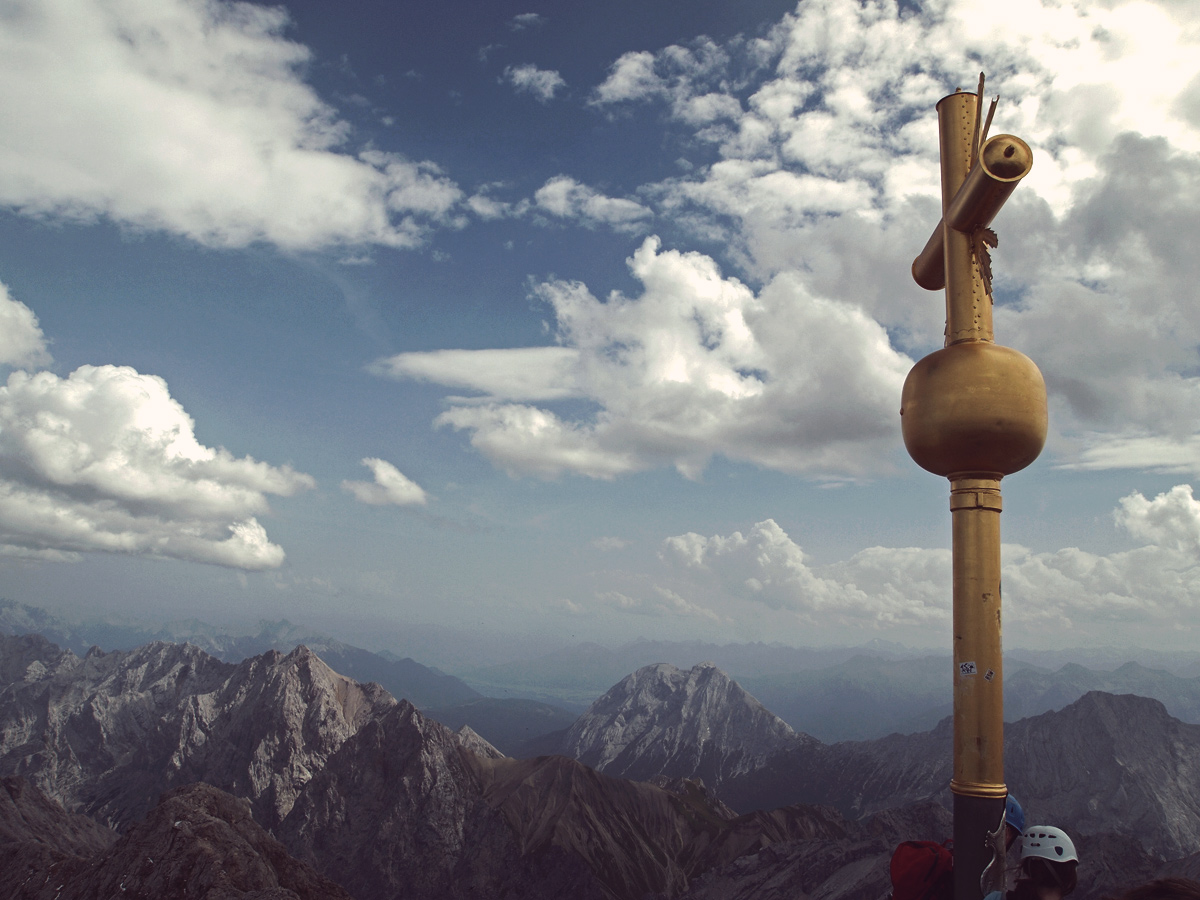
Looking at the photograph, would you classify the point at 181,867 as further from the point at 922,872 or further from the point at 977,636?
the point at 977,636

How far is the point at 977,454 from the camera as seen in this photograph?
1201 centimetres

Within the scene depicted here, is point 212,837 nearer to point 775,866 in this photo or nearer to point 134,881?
point 134,881

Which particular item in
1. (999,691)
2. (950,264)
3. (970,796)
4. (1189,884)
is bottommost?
(970,796)

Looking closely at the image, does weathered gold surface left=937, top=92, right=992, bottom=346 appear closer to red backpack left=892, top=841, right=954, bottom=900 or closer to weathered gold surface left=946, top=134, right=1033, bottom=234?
weathered gold surface left=946, top=134, right=1033, bottom=234

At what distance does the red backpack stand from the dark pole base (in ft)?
1.08

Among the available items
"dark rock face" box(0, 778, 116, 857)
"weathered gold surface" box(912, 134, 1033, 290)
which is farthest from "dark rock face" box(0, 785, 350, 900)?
"weathered gold surface" box(912, 134, 1033, 290)

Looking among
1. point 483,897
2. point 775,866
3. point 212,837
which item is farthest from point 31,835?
point 775,866

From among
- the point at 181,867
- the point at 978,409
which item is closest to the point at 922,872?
the point at 978,409

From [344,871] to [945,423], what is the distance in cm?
23123

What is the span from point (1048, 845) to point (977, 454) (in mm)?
5951

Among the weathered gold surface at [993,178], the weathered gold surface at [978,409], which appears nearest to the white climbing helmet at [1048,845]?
the weathered gold surface at [978,409]

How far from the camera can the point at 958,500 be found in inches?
490

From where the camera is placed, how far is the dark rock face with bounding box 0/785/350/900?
8831 centimetres

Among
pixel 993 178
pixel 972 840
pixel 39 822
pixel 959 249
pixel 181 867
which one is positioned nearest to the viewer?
pixel 972 840
